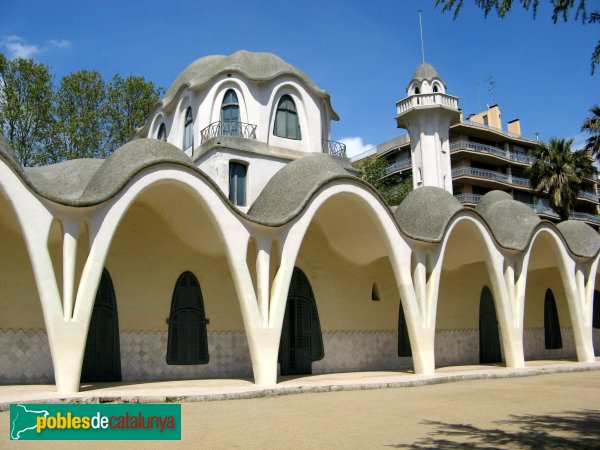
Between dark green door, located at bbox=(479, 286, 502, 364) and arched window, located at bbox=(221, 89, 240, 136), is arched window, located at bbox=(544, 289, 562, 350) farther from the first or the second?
arched window, located at bbox=(221, 89, 240, 136)

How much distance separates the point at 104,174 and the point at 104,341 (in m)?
4.25

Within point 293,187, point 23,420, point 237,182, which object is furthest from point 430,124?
point 23,420

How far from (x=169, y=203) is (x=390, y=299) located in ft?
27.4

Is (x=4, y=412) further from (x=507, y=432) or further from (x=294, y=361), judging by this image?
(x=294, y=361)

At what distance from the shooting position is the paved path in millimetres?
6812

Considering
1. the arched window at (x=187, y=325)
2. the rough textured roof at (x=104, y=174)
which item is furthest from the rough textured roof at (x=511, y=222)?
the rough textured roof at (x=104, y=174)

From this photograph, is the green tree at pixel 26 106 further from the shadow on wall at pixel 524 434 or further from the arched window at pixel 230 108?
the shadow on wall at pixel 524 434

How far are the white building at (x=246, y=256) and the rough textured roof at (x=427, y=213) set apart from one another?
0.19 feet

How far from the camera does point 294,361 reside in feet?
55.7

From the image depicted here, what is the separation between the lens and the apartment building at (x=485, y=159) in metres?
42.8

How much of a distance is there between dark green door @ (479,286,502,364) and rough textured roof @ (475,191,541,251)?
2.99m

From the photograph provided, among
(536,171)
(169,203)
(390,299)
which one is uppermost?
(536,171)

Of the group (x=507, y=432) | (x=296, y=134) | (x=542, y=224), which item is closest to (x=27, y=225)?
(x=507, y=432)

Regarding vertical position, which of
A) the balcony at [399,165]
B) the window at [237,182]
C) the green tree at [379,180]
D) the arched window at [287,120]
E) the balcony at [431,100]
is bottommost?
the window at [237,182]
